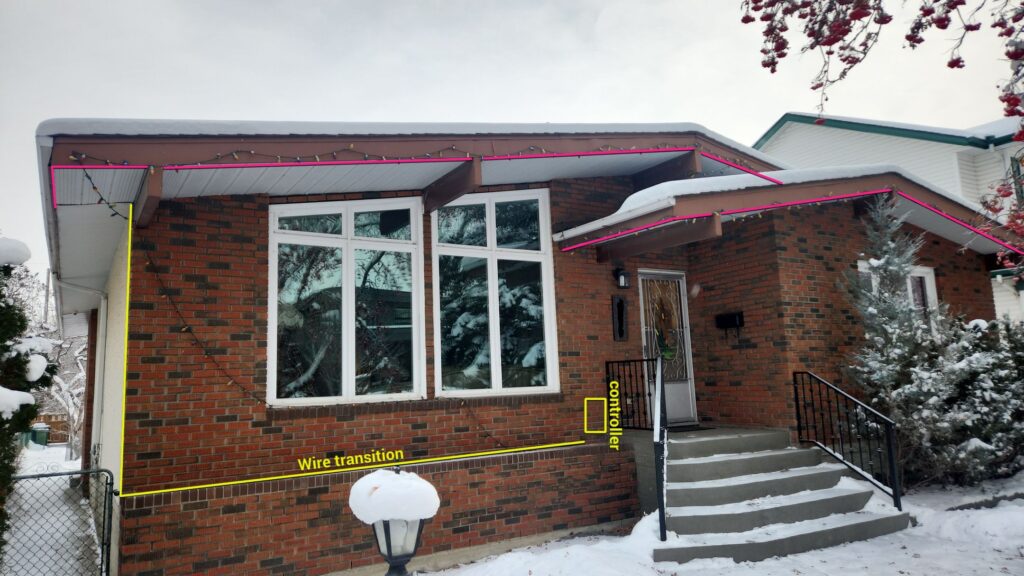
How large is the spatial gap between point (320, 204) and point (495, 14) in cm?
608

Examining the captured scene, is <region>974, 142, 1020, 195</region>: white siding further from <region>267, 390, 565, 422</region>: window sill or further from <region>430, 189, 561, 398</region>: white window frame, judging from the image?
<region>267, 390, 565, 422</region>: window sill

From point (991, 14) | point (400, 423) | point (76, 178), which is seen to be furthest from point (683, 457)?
point (76, 178)

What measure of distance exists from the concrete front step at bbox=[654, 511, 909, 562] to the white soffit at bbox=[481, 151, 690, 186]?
357 cm

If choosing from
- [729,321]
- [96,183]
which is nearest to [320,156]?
[96,183]

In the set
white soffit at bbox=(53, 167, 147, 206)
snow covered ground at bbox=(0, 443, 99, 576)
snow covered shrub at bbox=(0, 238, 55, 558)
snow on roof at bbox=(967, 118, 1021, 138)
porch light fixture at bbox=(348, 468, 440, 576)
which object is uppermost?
snow on roof at bbox=(967, 118, 1021, 138)

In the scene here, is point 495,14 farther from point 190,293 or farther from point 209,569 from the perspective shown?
point 209,569

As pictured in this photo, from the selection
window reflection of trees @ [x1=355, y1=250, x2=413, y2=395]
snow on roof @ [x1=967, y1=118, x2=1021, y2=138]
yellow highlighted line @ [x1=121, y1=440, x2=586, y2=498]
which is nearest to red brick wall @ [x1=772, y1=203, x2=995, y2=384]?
yellow highlighted line @ [x1=121, y1=440, x2=586, y2=498]

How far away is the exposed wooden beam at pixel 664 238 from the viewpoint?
6106mm

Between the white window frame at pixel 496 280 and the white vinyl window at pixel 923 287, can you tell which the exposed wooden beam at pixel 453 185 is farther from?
the white vinyl window at pixel 923 287

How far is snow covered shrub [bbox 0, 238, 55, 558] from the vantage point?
3.89 metres

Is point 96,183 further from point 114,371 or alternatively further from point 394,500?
point 394,500

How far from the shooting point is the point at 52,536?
7.09 metres

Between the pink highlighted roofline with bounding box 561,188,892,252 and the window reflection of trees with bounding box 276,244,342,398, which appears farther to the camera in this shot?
the pink highlighted roofline with bounding box 561,188,892,252

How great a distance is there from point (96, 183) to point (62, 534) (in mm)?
4922
